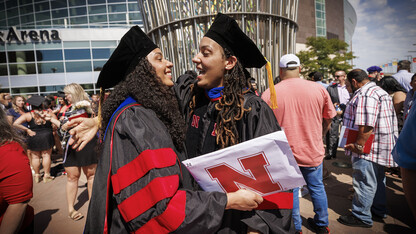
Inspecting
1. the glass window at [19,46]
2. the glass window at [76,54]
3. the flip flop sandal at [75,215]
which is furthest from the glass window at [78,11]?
the flip flop sandal at [75,215]

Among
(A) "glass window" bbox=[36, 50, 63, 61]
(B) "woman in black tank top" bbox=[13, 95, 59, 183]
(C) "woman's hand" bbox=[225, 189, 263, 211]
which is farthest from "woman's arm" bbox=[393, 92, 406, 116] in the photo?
(A) "glass window" bbox=[36, 50, 63, 61]

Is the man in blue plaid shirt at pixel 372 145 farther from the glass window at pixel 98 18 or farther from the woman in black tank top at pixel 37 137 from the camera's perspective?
the glass window at pixel 98 18

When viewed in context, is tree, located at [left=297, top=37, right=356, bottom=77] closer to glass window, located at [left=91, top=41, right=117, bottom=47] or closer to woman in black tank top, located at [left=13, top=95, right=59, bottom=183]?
glass window, located at [left=91, top=41, right=117, bottom=47]

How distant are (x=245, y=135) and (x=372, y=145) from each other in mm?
2280

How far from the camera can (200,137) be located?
1715 millimetres

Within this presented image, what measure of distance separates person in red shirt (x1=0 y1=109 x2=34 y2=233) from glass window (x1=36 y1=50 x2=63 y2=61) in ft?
76.8

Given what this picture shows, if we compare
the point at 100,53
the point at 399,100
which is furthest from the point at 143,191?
the point at 100,53

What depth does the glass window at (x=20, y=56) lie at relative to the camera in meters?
20.8

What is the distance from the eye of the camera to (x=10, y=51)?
20828 mm

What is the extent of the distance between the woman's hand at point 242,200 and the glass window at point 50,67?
2488 cm

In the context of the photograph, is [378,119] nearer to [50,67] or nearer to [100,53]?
[100,53]

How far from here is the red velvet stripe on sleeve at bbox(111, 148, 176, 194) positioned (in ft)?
3.71

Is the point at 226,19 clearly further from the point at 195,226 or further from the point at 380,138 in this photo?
the point at 380,138

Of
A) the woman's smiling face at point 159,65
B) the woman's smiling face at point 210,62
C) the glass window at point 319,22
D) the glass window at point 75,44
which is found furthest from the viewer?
the glass window at point 319,22
